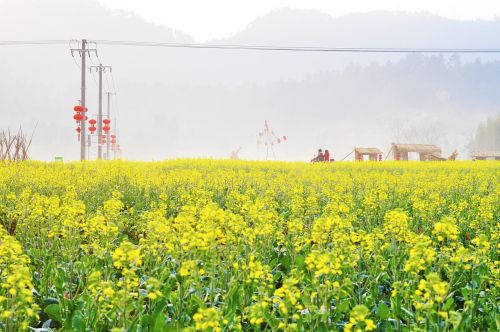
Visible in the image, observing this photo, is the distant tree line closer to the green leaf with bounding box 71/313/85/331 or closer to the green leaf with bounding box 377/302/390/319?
the green leaf with bounding box 377/302/390/319

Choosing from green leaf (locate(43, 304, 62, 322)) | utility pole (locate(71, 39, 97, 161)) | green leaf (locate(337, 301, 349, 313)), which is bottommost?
green leaf (locate(43, 304, 62, 322))

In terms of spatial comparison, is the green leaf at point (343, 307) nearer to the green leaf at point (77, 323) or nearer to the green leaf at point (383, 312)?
the green leaf at point (383, 312)

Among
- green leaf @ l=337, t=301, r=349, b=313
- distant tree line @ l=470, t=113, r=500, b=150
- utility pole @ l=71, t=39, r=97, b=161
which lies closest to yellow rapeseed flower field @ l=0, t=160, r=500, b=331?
green leaf @ l=337, t=301, r=349, b=313

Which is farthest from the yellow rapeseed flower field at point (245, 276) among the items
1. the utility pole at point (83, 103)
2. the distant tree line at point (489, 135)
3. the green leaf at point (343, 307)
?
the distant tree line at point (489, 135)

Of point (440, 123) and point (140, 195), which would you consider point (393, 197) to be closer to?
point (140, 195)

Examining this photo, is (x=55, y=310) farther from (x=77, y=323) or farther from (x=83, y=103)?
(x=83, y=103)

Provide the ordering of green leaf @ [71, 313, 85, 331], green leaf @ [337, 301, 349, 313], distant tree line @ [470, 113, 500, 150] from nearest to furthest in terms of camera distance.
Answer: green leaf @ [71, 313, 85, 331] < green leaf @ [337, 301, 349, 313] < distant tree line @ [470, 113, 500, 150]

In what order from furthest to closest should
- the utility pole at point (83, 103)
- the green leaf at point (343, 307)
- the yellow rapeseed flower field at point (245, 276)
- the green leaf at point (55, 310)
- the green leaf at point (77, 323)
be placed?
the utility pole at point (83, 103), the green leaf at point (55, 310), the green leaf at point (343, 307), the green leaf at point (77, 323), the yellow rapeseed flower field at point (245, 276)

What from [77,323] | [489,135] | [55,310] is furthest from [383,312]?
[489,135]

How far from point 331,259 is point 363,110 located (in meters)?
174

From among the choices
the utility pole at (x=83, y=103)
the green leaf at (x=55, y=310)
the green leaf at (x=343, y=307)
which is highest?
the utility pole at (x=83, y=103)

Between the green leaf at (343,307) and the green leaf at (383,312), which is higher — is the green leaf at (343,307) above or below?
above

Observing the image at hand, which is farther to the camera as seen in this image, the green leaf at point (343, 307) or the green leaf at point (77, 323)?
the green leaf at point (343, 307)

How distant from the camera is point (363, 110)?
172375 millimetres
